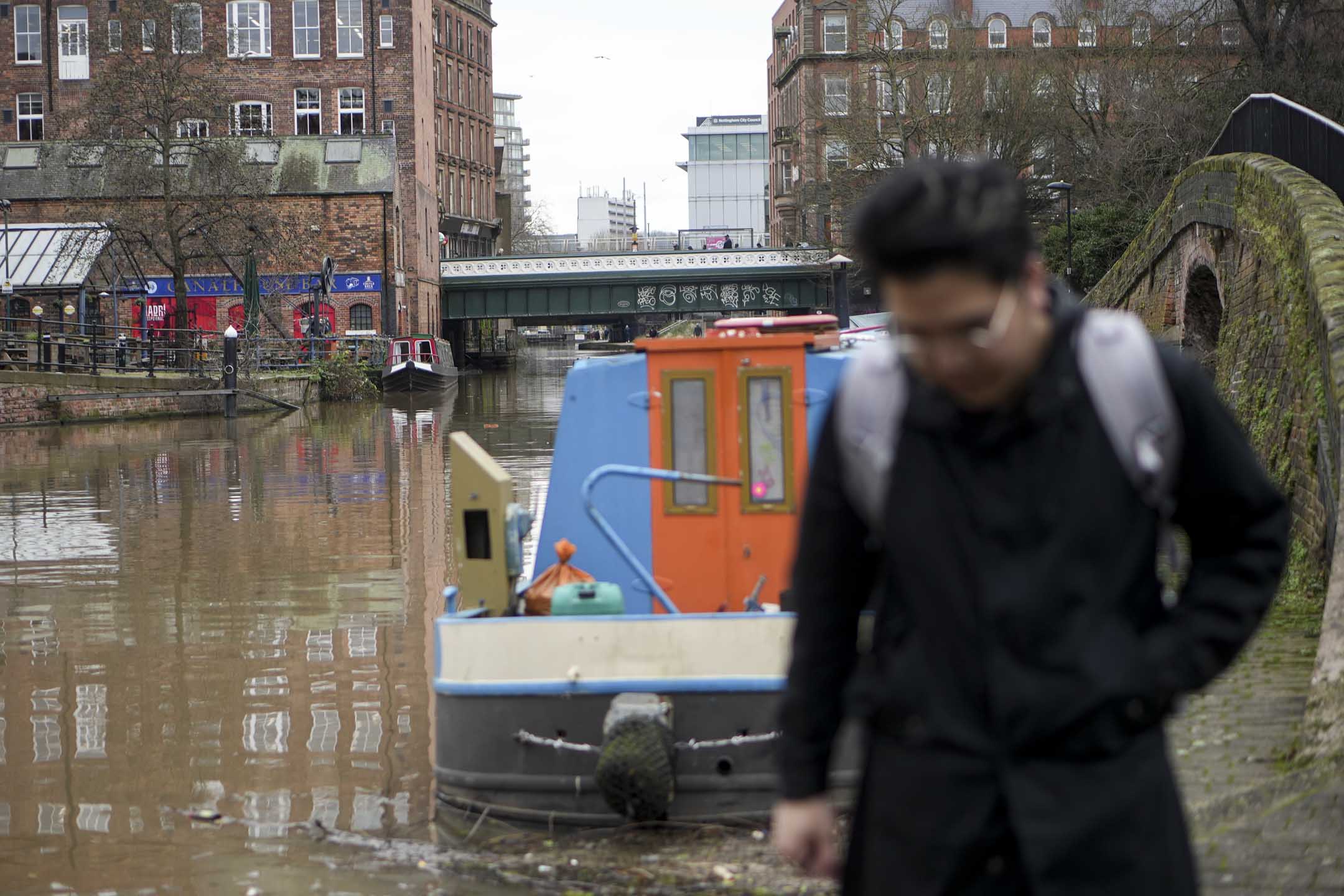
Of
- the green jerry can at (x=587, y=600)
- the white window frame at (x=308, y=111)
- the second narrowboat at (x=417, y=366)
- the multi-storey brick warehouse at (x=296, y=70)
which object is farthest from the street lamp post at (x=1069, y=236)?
the green jerry can at (x=587, y=600)

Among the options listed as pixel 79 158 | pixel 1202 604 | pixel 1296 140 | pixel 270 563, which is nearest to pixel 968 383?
pixel 1202 604

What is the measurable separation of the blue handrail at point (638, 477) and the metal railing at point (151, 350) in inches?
1093

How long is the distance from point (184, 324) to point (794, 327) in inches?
1414

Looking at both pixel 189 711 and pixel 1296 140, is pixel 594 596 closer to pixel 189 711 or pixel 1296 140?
pixel 189 711

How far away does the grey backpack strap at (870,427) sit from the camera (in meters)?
2.25

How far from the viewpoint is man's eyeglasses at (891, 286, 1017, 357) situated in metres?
2.09

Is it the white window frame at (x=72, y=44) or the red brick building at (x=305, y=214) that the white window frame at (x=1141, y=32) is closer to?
the red brick building at (x=305, y=214)

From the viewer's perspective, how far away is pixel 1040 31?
264ft

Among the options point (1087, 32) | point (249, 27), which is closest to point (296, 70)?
point (249, 27)

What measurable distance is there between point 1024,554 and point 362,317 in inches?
2157

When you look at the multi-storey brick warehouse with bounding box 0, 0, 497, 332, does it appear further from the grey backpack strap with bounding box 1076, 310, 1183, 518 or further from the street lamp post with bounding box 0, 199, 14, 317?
the grey backpack strap with bounding box 1076, 310, 1183, 518

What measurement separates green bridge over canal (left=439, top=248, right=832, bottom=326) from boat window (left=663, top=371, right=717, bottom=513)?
55838 mm

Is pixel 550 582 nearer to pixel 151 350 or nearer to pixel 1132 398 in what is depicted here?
pixel 1132 398

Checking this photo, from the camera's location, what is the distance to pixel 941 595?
7.20ft
